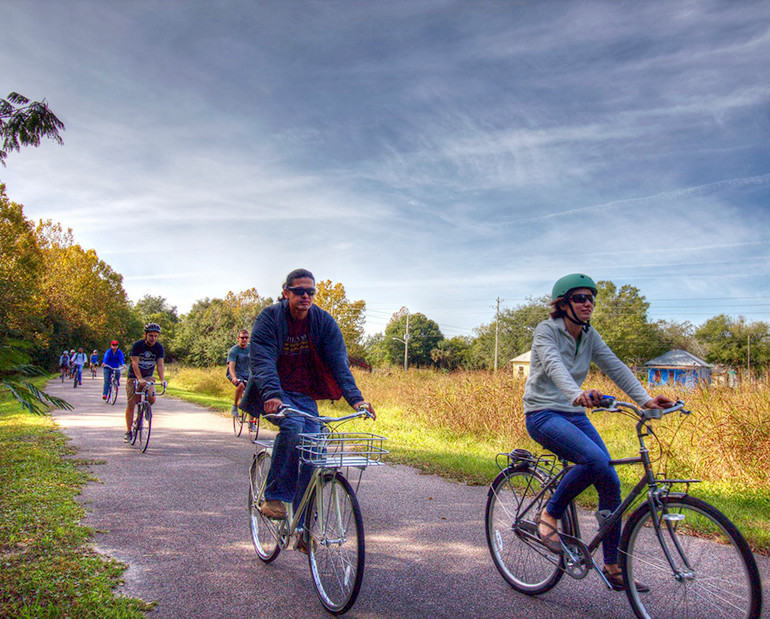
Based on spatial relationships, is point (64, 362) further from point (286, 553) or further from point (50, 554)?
point (286, 553)

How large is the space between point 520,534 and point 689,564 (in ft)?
3.49

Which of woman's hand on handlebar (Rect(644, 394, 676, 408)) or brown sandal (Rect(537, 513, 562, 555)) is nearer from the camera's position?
woman's hand on handlebar (Rect(644, 394, 676, 408))

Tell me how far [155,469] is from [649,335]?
63.8 meters

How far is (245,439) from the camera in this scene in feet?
35.0

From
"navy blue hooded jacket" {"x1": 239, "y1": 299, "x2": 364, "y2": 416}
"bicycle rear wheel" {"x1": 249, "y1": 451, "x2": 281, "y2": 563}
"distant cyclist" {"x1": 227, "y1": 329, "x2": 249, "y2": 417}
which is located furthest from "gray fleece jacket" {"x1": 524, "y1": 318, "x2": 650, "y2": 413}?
"distant cyclist" {"x1": 227, "y1": 329, "x2": 249, "y2": 417}

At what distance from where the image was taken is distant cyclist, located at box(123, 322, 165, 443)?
359 inches

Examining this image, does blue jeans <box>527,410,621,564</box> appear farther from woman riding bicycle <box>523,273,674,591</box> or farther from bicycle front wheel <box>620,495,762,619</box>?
bicycle front wheel <box>620,495,762,619</box>

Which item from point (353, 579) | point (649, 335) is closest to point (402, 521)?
point (353, 579)

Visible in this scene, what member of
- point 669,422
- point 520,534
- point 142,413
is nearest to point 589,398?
point 520,534

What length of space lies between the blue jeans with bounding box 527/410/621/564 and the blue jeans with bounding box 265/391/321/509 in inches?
57.9

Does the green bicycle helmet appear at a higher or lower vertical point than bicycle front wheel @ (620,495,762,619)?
higher

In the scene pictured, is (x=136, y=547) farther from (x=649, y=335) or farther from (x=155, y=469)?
(x=649, y=335)

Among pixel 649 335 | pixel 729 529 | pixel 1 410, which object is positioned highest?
pixel 649 335

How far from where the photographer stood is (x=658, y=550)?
9.64ft
